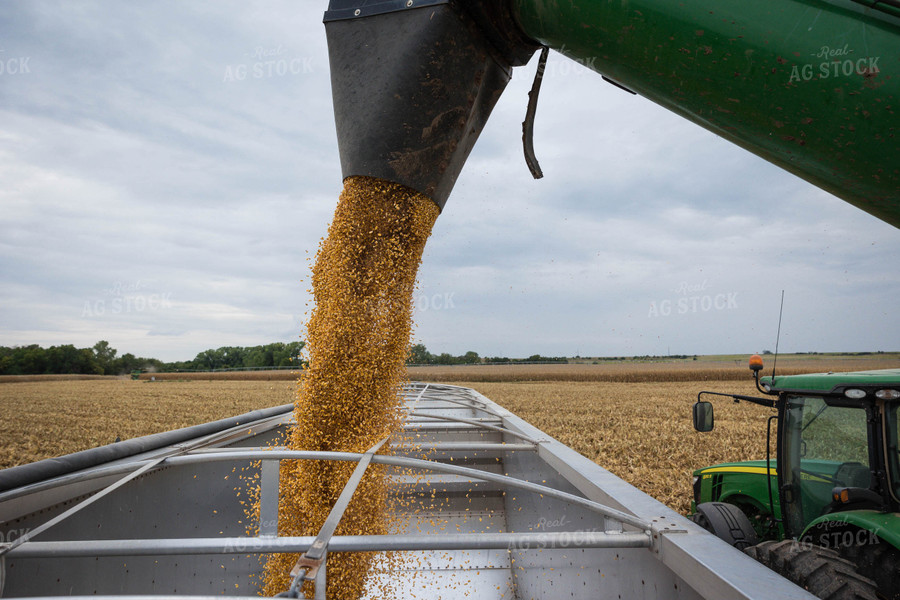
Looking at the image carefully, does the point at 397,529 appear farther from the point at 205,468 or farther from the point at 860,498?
the point at 860,498

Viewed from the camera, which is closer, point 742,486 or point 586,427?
point 742,486

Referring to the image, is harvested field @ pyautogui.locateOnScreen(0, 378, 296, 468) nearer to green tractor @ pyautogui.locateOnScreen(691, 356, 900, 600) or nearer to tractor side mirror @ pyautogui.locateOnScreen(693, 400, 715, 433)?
tractor side mirror @ pyautogui.locateOnScreen(693, 400, 715, 433)

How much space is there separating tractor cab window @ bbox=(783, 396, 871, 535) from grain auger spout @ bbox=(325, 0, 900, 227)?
4.63 ft

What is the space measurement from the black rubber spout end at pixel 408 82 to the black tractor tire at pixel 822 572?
162 cm

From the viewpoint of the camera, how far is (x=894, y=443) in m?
1.75

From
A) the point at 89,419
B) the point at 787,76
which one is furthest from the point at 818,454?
the point at 89,419

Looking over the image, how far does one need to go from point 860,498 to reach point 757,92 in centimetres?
166

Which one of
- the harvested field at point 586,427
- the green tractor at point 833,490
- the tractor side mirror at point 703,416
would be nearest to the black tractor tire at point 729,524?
the green tractor at point 833,490

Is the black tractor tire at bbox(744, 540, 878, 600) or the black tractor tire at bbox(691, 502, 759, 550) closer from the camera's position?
the black tractor tire at bbox(744, 540, 878, 600)

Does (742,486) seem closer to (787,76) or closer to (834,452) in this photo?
(834,452)

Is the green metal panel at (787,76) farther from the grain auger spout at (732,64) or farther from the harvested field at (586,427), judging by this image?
the harvested field at (586,427)

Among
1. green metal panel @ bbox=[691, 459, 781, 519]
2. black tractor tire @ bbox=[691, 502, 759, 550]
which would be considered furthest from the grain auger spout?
green metal panel @ bbox=[691, 459, 781, 519]

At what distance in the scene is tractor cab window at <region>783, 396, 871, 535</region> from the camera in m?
1.92

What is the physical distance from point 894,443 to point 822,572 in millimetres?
584
